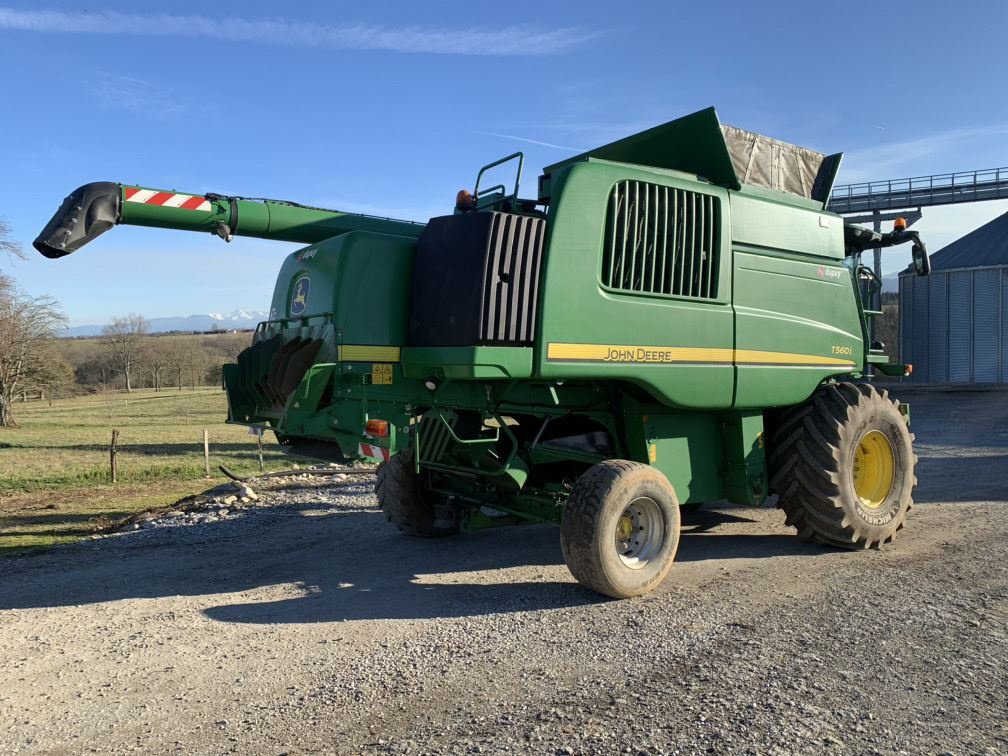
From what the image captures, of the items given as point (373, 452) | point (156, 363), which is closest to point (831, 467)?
point (373, 452)

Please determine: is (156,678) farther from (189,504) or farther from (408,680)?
(189,504)

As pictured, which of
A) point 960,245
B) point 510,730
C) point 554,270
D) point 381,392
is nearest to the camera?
point 510,730

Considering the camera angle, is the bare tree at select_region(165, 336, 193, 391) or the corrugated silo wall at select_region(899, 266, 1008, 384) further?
the bare tree at select_region(165, 336, 193, 391)

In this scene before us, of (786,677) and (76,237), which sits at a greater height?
(76,237)

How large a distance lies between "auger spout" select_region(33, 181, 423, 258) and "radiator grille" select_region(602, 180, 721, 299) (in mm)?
2449

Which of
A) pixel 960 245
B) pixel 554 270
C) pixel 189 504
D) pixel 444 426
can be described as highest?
pixel 960 245

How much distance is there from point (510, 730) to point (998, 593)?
404 cm

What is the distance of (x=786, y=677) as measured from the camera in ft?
13.7

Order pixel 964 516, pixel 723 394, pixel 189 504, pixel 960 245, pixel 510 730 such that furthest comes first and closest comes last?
pixel 960 245 → pixel 189 504 → pixel 964 516 → pixel 723 394 → pixel 510 730

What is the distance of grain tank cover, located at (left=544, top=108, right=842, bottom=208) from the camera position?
6538 millimetres

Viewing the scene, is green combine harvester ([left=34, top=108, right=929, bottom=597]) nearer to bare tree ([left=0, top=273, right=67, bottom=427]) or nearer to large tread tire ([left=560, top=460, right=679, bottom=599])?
large tread tire ([left=560, top=460, right=679, bottom=599])

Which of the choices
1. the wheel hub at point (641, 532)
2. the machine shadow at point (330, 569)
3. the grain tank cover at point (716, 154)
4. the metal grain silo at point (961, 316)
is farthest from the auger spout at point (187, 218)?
the metal grain silo at point (961, 316)

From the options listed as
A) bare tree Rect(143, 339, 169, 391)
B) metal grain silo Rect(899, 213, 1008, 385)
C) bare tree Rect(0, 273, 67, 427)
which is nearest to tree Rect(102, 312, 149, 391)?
bare tree Rect(143, 339, 169, 391)

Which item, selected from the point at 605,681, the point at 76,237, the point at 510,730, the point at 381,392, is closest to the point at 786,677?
the point at 605,681
